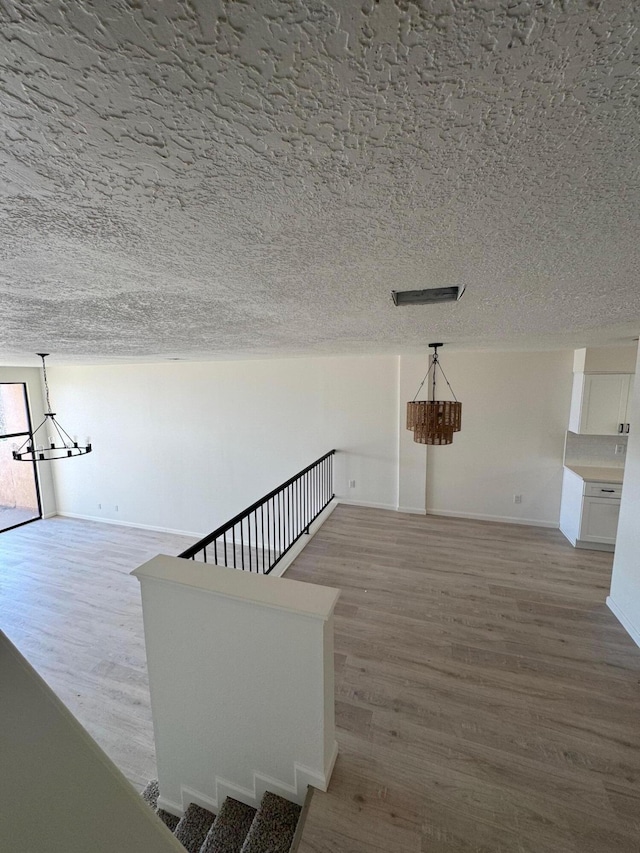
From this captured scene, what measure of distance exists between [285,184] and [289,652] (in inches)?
67.7

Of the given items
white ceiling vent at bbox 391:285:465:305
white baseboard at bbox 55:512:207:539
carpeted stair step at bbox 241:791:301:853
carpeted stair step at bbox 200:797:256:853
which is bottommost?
white baseboard at bbox 55:512:207:539

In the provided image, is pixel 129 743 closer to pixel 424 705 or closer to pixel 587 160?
pixel 424 705

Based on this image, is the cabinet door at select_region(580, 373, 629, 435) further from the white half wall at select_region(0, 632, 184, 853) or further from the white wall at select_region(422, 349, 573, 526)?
the white half wall at select_region(0, 632, 184, 853)

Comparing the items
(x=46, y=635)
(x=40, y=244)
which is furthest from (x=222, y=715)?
(x=46, y=635)

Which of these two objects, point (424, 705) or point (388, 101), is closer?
point (388, 101)

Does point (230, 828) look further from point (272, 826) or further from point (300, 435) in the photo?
point (300, 435)

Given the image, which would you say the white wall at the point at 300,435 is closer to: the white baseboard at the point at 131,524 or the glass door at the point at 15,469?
the white baseboard at the point at 131,524

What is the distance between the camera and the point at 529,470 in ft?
14.8

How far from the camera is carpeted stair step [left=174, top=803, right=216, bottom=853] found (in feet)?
5.69

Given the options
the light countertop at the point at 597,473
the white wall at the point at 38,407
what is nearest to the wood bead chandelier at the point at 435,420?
the light countertop at the point at 597,473

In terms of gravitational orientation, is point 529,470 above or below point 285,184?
below

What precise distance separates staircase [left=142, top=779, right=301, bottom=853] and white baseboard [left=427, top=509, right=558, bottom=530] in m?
3.77

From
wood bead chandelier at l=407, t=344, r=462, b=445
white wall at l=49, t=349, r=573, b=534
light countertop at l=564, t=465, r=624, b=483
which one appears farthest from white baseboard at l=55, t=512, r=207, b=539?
light countertop at l=564, t=465, r=624, b=483

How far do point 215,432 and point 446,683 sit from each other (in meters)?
4.81
